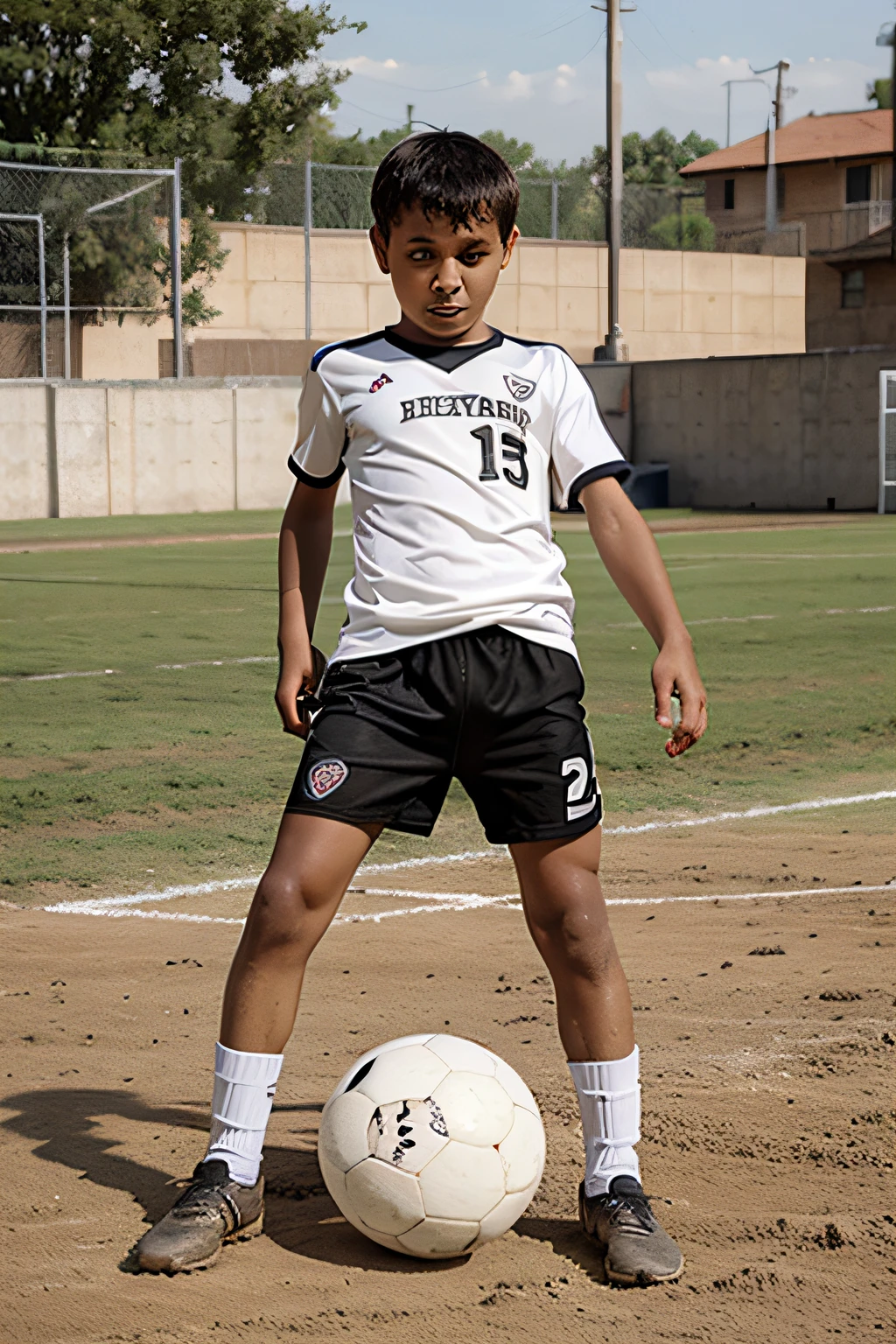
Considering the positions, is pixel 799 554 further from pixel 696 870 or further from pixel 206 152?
pixel 206 152

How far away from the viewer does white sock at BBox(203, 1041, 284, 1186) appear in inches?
110

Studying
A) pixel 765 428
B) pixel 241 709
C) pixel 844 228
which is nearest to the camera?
pixel 241 709

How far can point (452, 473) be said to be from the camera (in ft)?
9.16

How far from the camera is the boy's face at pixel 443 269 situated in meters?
2.77

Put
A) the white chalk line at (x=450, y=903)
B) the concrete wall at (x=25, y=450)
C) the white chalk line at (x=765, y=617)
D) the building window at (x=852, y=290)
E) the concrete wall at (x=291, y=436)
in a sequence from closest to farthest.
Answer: the white chalk line at (x=450, y=903)
the white chalk line at (x=765, y=617)
the concrete wall at (x=25, y=450)
the concrete wall at (x=291, y=436)
the building window at (x=852, y=290)

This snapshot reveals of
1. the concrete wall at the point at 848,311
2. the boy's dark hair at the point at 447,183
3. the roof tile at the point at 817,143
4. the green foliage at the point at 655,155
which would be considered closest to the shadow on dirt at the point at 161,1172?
the boy's dark hair at the point at 447,183

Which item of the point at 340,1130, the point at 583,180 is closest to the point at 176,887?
the point at 340,1130

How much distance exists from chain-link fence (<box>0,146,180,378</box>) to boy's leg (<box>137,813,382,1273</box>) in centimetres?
2132

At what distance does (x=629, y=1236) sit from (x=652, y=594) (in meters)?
1.11

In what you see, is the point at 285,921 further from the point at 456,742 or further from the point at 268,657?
the point at 268,657

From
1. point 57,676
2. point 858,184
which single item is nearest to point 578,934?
point 57,676

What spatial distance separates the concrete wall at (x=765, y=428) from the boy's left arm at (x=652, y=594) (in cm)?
2445

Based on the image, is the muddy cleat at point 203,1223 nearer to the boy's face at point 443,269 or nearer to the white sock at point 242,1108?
the white sock at point 242,1108

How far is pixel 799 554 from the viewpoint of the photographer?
18.2m
